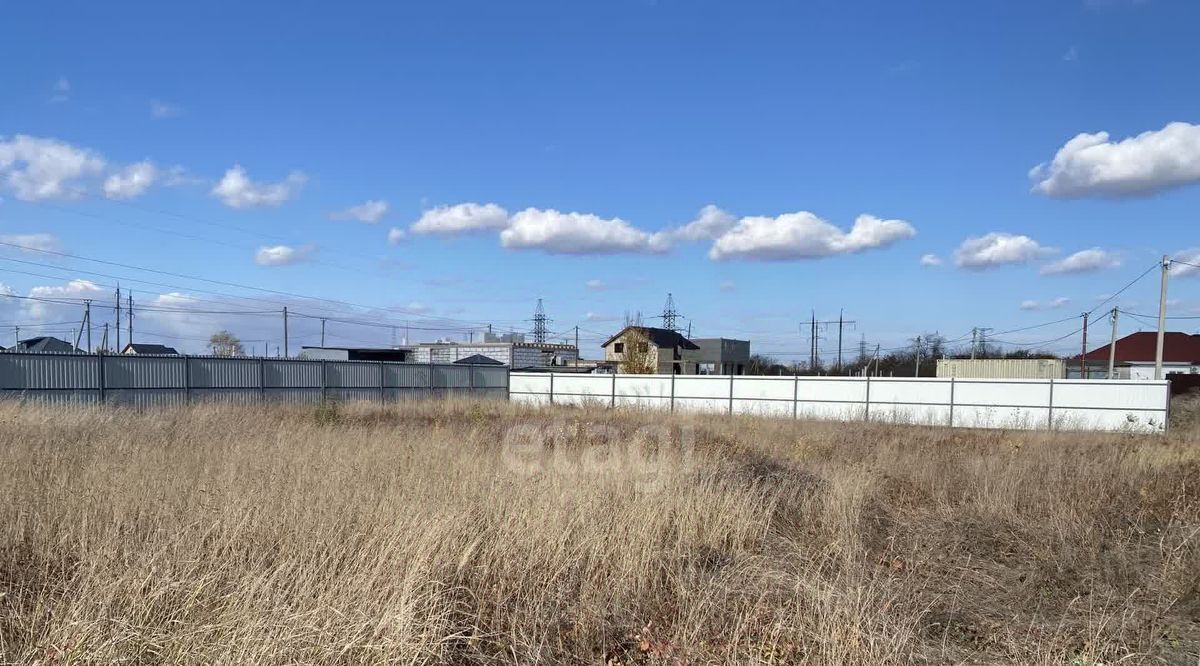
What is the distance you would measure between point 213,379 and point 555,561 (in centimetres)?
2132

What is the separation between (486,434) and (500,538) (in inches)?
317

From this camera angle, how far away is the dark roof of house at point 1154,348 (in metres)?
66.0

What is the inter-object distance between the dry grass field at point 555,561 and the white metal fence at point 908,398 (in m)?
15.7

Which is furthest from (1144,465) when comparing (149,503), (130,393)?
(130,393)

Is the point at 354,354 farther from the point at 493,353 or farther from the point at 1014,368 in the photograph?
the point at 1014,368

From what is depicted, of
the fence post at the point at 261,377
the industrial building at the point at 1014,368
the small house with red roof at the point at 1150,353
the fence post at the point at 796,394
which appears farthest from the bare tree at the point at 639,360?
the small house with red roof at the point at 1150,353

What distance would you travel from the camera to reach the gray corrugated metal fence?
60.9 ft

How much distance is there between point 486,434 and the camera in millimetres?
12859

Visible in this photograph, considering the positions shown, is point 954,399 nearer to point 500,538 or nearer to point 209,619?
point 500,538

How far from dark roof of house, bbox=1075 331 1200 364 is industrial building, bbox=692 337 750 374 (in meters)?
34.7

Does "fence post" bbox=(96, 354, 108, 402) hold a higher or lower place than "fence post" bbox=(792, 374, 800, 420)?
higher

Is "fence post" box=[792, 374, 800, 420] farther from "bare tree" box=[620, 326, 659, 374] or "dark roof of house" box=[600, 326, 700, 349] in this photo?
"dark roof of house" box=[600, 326, 700, 349]

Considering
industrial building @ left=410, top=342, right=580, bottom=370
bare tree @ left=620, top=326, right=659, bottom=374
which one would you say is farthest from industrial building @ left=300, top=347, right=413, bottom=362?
bare tree @ left=620, top=326, right=659, bottom=374

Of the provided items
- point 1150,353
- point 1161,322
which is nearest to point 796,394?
point 1161,322
